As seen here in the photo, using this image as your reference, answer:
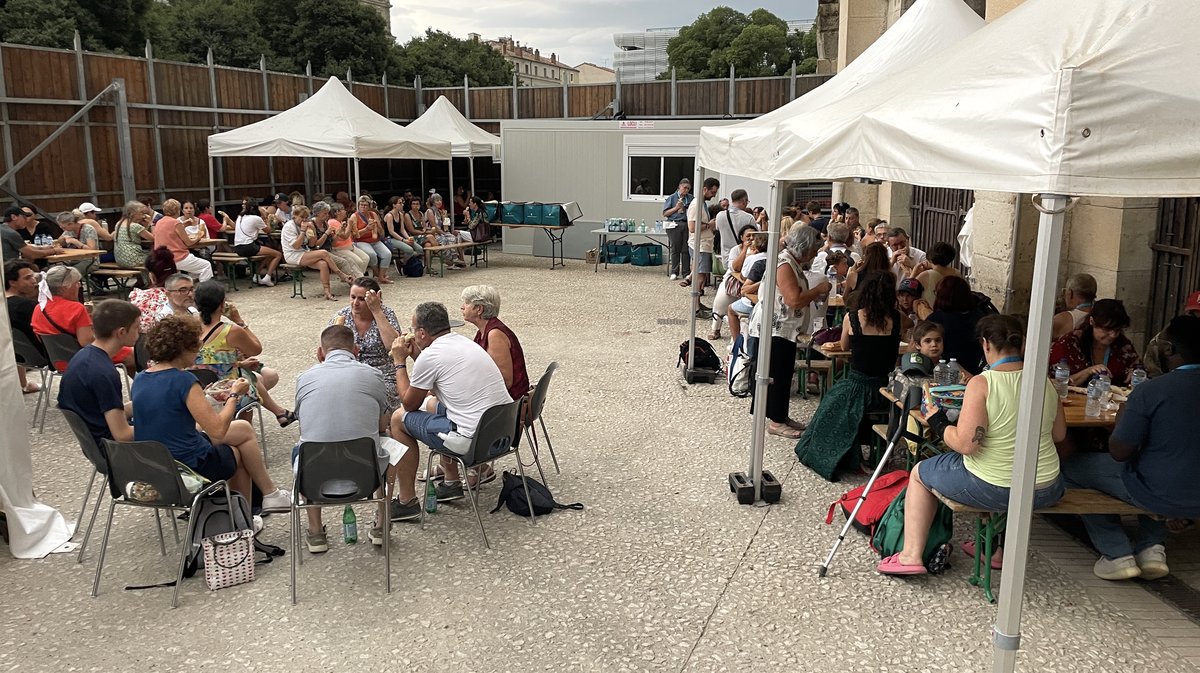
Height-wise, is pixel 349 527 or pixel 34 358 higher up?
pixel 34 358

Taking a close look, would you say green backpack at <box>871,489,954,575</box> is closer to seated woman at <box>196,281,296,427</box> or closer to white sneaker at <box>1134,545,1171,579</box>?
white sneaker at <box>1134,545,1171,579</box>

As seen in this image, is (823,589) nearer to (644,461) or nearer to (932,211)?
(644,461)

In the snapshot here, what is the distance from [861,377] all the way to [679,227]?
8.95 meters

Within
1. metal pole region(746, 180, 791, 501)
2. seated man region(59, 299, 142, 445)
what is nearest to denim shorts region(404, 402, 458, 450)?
seated man region(59, 299, 142, 445)

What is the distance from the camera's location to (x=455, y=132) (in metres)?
18.3

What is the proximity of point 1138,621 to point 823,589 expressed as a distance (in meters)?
1.33

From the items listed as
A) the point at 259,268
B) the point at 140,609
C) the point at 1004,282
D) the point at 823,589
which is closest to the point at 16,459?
the point at 140,609

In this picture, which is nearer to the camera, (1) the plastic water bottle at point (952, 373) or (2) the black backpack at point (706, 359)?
(1) the plastic water bottle at point (952, 373)

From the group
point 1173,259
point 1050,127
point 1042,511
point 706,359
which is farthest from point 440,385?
point 1173,259

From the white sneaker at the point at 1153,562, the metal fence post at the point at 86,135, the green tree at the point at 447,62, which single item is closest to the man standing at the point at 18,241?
the metal fence post at the point at 86,135

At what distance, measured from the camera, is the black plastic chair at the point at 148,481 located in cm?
394

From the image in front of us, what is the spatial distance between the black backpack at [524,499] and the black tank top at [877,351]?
1.99 meters

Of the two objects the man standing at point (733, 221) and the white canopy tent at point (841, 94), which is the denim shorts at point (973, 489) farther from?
the man standing at point (733, 221)

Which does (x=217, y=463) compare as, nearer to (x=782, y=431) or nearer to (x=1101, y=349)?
(x=782, y=431)
